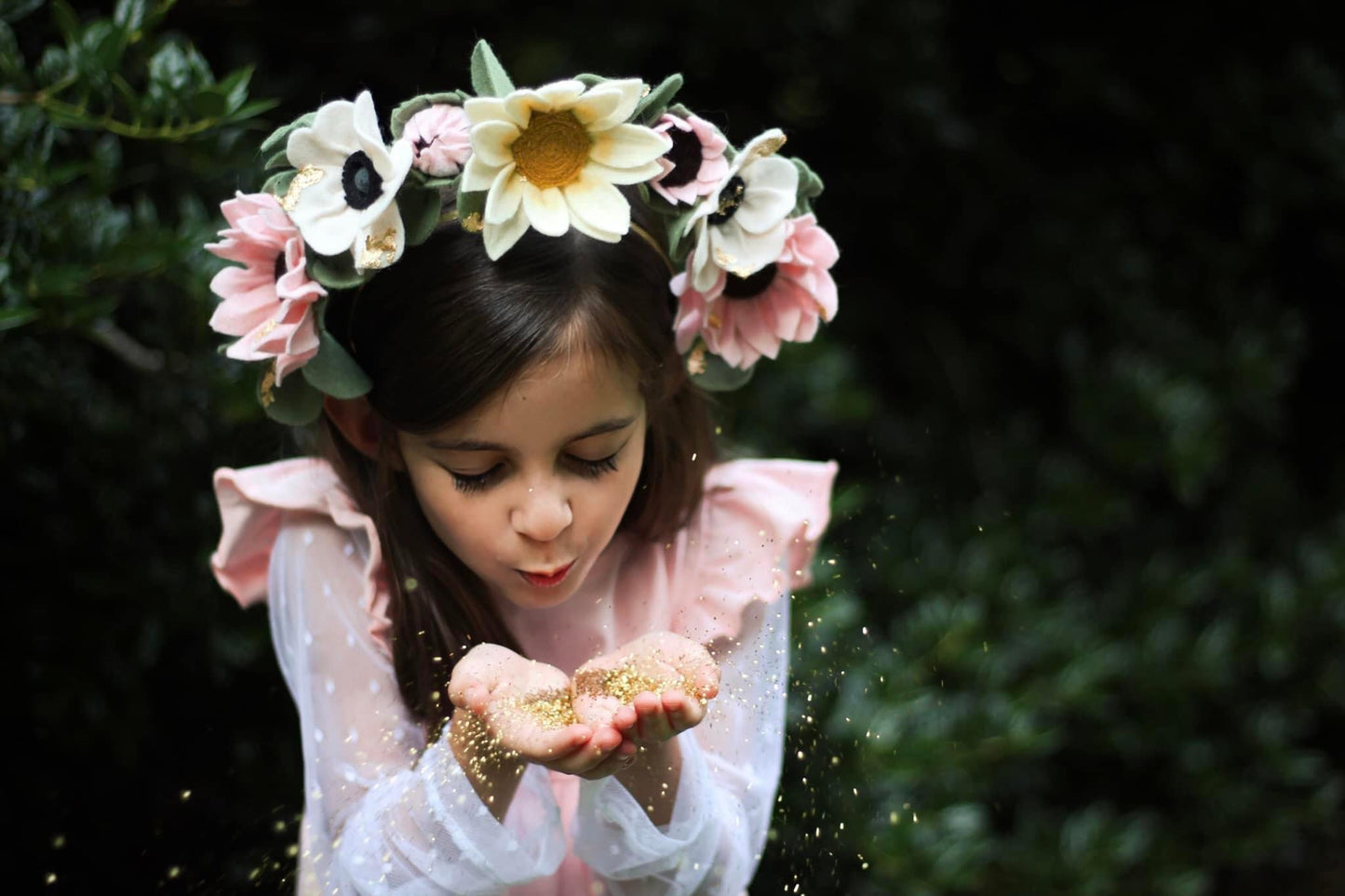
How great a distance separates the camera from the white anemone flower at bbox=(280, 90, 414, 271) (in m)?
0.96

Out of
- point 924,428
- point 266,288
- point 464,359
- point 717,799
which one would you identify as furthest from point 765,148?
point 924,428

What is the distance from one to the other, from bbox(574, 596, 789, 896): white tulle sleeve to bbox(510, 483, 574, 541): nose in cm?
14

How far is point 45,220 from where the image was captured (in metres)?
1.39

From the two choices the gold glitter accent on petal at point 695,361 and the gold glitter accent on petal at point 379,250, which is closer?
the gold glitter accent on petal at point 379,250

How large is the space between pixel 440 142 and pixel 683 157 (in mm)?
172

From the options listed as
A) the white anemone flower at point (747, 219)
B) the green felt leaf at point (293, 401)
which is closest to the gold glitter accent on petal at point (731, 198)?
the white anemone flower at point (747, 219)

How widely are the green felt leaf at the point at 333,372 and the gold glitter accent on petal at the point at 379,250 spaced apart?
0.08 metres

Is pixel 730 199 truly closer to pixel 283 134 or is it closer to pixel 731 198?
pixel 731 198

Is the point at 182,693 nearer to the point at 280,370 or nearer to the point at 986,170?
the point at 280,370

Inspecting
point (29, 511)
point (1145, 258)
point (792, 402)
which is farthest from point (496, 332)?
point (1145, 258)

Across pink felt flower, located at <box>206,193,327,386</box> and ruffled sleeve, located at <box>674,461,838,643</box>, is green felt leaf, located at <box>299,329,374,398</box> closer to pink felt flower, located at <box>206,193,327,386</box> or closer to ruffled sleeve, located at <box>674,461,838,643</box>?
pink felt flower, located at <box>206,193,327,386</box>

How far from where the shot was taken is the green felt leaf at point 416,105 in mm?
1028

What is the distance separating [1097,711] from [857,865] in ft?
Result: 4.14

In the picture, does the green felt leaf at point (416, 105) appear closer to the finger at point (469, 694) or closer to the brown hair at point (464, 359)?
the brown hair at point (464, 359)
